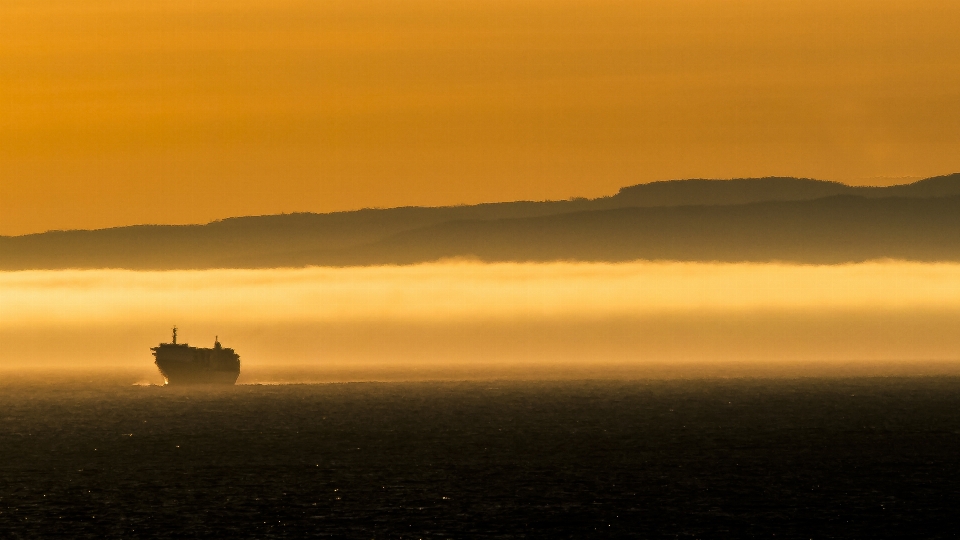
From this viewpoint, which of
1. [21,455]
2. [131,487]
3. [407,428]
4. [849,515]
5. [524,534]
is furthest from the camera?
[407,428]

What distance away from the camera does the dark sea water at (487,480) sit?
84438 mm

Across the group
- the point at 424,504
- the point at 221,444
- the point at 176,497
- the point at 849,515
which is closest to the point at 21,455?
the point at 221,444

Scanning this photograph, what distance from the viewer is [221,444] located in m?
145

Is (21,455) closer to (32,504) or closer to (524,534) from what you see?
(32,504)

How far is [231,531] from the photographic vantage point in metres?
82.4

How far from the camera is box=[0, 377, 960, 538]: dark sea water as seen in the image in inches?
3324

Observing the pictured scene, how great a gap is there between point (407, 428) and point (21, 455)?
1820 inches

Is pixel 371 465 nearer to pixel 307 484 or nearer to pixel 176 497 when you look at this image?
pixel 307 484

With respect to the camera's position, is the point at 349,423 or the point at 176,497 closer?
the point at 176,497

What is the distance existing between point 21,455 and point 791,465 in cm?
6871

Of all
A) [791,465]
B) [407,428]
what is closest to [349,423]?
[407,428]

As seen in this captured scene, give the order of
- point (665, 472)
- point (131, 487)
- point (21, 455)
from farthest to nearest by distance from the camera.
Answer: point (21, 455)
point (665, 472)
point (131, 487)

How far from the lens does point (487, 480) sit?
10812cm

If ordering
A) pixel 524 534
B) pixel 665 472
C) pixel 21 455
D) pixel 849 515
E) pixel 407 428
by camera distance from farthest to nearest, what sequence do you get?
pixel 407 428, pixel 21 455, pixel 665 472, pixel 849 515, pixel 524 534
